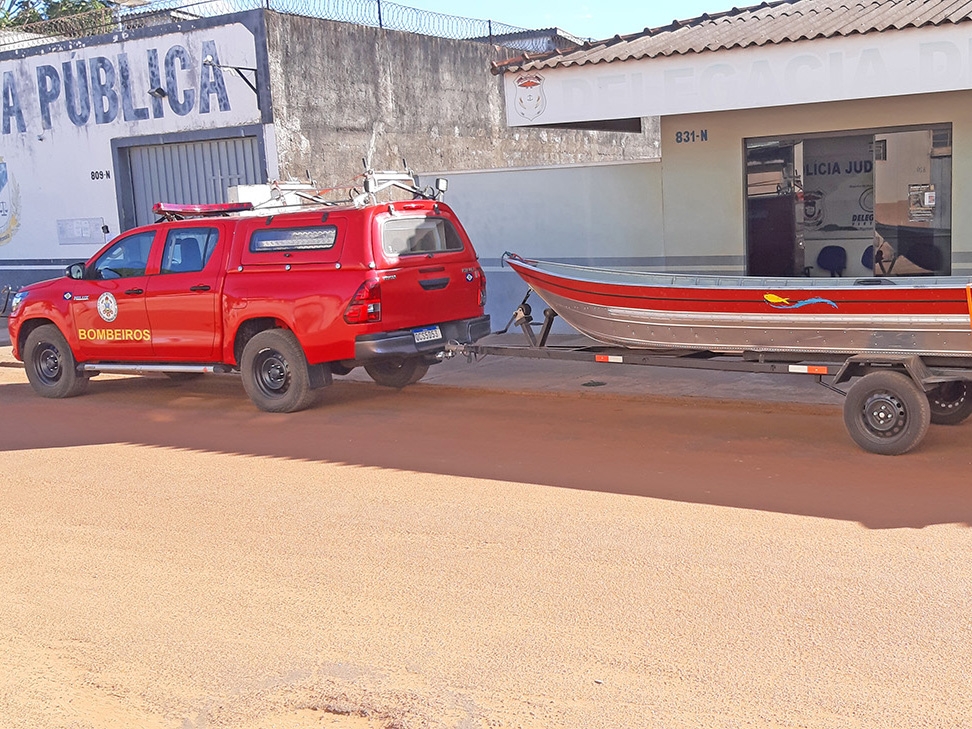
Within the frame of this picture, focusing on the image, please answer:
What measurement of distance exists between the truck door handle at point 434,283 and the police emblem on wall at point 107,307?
356 centimetres

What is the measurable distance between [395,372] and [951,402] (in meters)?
5.86

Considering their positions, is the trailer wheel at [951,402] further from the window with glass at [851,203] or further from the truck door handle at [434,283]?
the truck door handle at [434,283]

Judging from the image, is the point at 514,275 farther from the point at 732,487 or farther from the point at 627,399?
the point at 732,487

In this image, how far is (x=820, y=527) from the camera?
6555mm

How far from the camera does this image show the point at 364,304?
410 inches

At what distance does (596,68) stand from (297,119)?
21.8ft

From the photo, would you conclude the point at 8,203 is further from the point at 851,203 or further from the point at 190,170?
the point at 851,203

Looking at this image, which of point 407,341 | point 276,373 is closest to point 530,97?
point 407,341

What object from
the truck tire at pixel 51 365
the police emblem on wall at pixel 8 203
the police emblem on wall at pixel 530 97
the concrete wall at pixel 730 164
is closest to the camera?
the concrete wall at pixel 730 164

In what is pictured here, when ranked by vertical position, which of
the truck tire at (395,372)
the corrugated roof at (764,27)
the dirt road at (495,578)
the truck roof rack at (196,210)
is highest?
the corrugated roof at (764,27)

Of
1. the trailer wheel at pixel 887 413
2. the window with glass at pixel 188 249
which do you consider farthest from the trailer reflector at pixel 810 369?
the window with glass at pixel 188 249

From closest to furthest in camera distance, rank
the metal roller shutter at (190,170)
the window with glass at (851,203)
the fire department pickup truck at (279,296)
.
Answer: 1. the fire department pickup truck at (279,296)
2. the window with glass at (851,203)
3. the metal roller shutter at (190,170)

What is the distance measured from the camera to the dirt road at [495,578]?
458 centimetres

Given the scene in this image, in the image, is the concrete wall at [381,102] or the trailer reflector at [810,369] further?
the concrete wall at [381,102]
